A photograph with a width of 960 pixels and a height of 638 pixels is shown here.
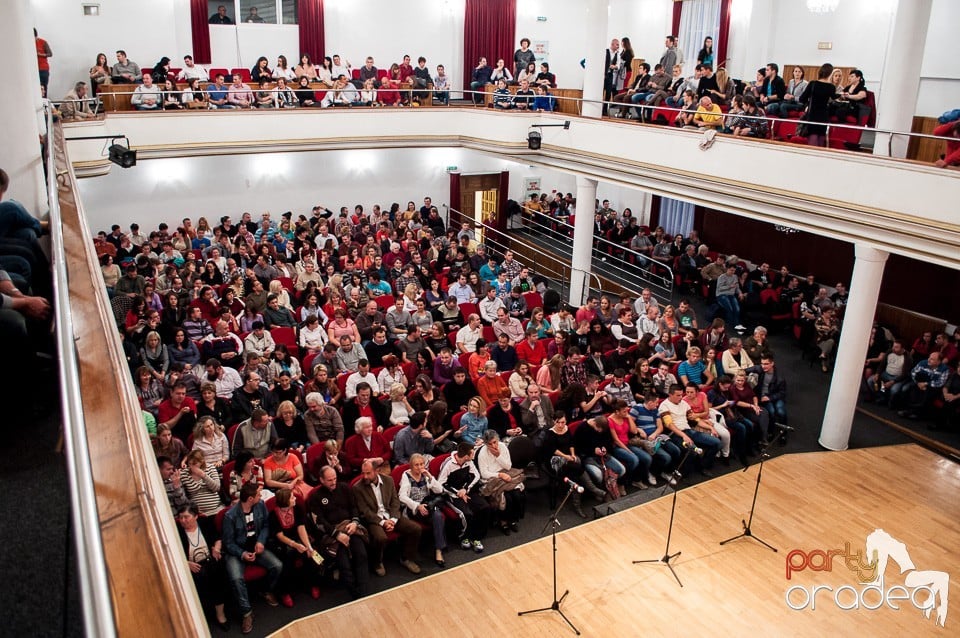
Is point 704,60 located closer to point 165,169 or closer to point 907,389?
point 907,389

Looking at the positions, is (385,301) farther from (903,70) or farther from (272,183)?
(903,70)

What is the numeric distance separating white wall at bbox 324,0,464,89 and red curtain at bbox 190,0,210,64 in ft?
8.50

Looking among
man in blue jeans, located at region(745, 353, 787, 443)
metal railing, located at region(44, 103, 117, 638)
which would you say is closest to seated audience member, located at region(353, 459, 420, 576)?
man in blue jeans, located at region(745, 353, 787, 443)

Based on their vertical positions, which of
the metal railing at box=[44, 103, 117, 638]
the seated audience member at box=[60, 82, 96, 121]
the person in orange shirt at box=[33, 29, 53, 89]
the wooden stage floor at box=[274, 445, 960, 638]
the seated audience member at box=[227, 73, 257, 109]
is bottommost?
the wooden stage floor at box=[274, 445, 960, 638]

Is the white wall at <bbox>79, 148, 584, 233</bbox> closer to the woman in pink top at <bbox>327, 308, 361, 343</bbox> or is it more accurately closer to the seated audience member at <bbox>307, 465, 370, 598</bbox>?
the woman in pink top at <bbox>327, 308, 361, 343</bbox>

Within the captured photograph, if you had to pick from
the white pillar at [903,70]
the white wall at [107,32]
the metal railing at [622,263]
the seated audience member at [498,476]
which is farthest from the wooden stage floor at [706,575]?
the white wall at [107,32]

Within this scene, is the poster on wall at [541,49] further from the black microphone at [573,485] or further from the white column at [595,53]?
the black microphone at [573,485]

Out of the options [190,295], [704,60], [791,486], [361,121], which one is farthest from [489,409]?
[361,121]

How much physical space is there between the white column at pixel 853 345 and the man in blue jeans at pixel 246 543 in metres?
7.07

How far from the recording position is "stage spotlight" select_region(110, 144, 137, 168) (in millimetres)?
11664

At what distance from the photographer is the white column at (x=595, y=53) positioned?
1237 centimetres

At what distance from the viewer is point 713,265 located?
14.1 m

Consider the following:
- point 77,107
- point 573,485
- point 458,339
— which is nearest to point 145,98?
point 77,107

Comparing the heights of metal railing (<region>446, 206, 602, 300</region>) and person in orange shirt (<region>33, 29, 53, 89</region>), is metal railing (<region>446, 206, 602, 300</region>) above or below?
below
